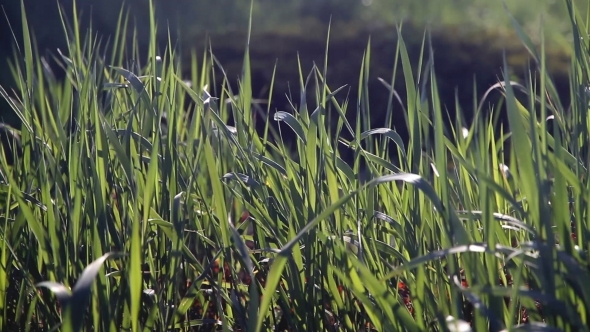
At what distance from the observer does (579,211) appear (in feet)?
2.53

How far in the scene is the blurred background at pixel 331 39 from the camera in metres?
5.17

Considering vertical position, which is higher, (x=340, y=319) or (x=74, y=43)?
(x=74, y=43)

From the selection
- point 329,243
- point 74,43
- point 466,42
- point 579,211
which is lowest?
point 466,42

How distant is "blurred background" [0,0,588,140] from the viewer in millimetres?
5172

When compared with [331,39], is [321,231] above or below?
above

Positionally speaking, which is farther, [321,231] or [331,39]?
[331,39]

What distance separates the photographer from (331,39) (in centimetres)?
574

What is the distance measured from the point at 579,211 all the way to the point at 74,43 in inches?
34.4

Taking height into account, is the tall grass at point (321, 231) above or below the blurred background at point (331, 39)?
above

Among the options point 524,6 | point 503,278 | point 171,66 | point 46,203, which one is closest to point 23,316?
point 46,203

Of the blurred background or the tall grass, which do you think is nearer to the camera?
the tall grass

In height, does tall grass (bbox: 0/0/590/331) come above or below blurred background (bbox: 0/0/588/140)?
above

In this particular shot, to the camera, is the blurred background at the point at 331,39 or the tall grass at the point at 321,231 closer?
the tall grass at the point at 321,231

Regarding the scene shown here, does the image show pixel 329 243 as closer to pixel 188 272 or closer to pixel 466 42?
pixel 188 272
